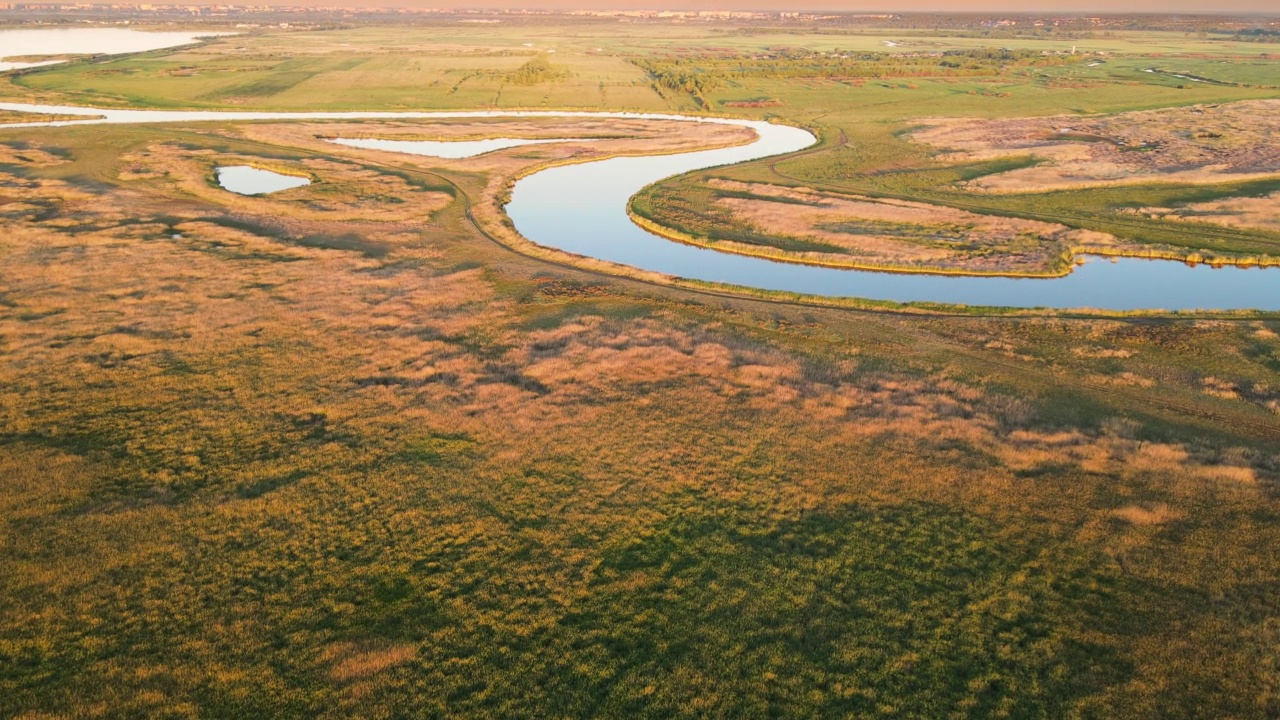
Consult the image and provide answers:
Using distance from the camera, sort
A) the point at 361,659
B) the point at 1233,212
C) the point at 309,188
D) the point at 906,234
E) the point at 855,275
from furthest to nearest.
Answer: the point at 309,188 < the point at 1233,212 < the point at 906,234 < the point at 855,275 < the point at 361,659

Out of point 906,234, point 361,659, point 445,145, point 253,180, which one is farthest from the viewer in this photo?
point 445,145

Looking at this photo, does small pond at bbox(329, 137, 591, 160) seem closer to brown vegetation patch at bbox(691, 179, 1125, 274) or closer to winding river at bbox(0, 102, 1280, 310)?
winding river at bbox(0, 102, 1280, 310)

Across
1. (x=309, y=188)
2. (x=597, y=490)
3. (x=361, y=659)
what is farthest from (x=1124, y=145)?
(x=361, y=659)

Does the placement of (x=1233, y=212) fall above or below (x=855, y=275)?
above

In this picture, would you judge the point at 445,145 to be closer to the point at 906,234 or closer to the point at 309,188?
the point at 309,188

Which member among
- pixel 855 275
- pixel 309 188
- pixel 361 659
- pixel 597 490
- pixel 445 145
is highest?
pixel 445 145

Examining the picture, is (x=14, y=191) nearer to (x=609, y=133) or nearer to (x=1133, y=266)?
(x=609, y=133)

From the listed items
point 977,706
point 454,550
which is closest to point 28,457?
point 454,550
